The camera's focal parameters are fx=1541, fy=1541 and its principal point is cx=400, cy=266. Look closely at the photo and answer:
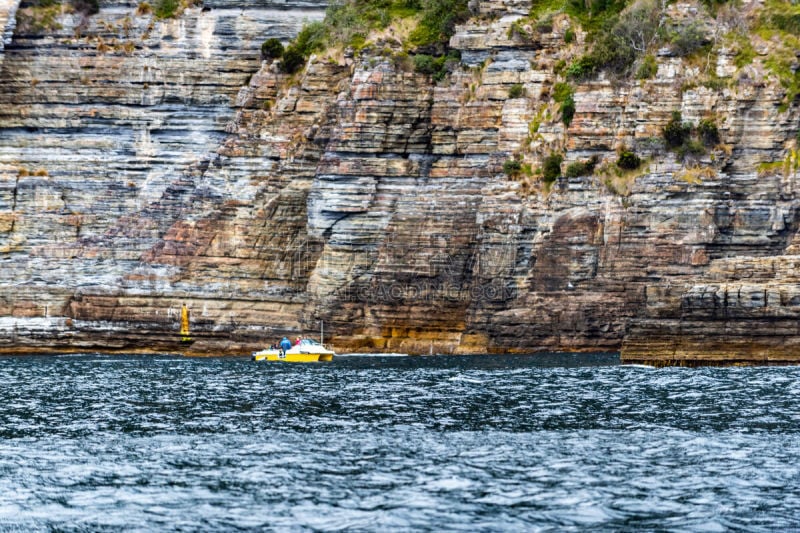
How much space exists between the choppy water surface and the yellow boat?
51.2ft

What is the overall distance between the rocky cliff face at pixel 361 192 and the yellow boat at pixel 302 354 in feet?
17.4

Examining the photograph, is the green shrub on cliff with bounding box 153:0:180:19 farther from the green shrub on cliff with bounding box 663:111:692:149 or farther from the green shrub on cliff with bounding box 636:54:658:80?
the green shrub on cliff with bounding box 663:111:692:149

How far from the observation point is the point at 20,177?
328 ft

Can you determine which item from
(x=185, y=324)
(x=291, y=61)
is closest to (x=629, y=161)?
(x=291, y=61)

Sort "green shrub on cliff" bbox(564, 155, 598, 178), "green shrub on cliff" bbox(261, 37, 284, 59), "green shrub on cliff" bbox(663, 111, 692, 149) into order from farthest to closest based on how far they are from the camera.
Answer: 1. "green shrub on cliff" bbox(261, 37, 284, 59)
2. "green shrub on cliff" bbox(564, 155, 598, 178)
3. "green shrub on cliff" bbox(663, 111, 692, 149)

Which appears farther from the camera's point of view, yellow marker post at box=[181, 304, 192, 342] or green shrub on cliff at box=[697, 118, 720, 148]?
yellow marker post at box=[181, 304, 192, 342]

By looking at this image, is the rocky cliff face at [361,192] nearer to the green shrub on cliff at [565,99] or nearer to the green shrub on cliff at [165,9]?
the green shrub on cliff at [565,99]

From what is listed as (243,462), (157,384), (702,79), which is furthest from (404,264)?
(243,462)

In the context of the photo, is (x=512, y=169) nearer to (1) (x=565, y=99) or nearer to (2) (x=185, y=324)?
(1) (x=565, y=99)

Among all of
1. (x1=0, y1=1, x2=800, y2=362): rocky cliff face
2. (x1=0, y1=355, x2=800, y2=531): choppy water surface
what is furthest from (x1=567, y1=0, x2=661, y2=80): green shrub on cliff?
(x1=0, y1=355, x2=800, y2=531): choppy water surface

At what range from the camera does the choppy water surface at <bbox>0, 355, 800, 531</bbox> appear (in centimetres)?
3547

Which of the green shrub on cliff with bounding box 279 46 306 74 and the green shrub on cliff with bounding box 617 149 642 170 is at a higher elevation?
the green shrub on cliff with bounding box 279 46 306 74

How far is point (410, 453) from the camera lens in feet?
143

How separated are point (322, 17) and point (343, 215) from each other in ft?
58.9
